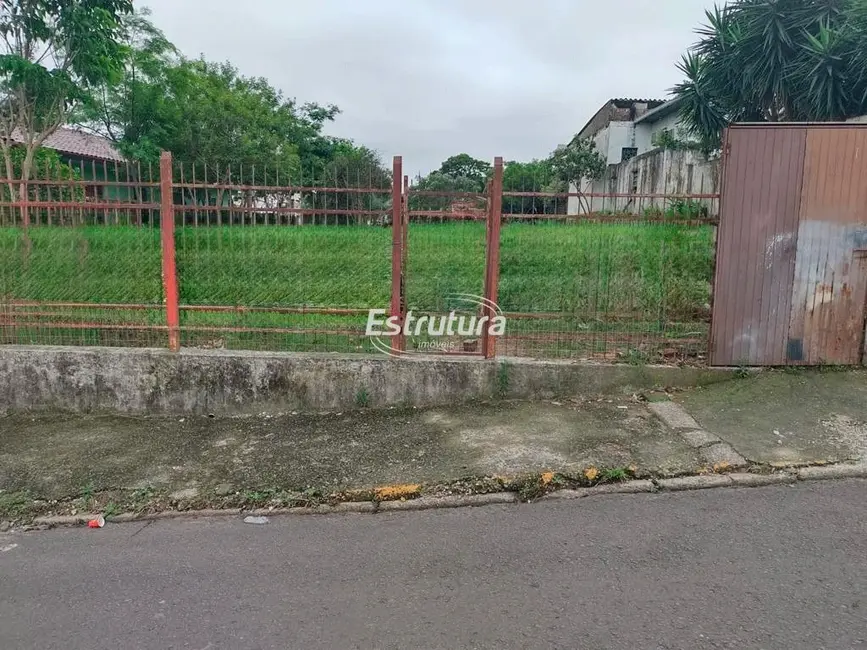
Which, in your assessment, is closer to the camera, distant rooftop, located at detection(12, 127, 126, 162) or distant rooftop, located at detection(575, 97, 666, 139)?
distant rooftop, located at detection(12, 127, 126, 162)

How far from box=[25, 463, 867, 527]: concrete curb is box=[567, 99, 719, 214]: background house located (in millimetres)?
2413

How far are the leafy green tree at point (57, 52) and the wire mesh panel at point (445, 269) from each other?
6.33m

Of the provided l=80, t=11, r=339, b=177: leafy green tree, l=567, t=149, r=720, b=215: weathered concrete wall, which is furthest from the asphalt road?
Result: l=80, t=11, r=339, b=177: leafy green tree

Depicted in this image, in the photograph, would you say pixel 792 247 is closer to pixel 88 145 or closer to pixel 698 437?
pixel 698 437

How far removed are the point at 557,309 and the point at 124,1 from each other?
7789 mm

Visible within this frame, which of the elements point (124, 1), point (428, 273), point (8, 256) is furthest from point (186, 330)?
point (124, 1)

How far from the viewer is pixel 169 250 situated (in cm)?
539

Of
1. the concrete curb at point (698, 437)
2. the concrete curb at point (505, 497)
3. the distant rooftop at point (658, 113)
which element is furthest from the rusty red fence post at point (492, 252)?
the distant rooftop at point (658, 113)

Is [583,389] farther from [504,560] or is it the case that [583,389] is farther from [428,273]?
[504,560]

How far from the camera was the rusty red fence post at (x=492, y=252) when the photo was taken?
5.23 meters

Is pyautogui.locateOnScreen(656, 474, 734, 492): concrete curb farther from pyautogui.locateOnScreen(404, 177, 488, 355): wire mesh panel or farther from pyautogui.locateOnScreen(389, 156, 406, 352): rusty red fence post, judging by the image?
pyautogui.locateOnScreen(389, 156, 406, 352): rusty red fence post

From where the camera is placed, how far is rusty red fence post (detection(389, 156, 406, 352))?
519 cm

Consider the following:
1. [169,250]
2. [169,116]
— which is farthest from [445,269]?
[169,116]

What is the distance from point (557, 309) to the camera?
5.62 m
